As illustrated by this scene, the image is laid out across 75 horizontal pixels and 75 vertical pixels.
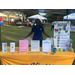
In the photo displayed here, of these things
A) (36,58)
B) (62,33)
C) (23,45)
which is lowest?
(36,58)

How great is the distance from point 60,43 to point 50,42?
0.30 m

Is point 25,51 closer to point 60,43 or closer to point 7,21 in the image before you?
point 60,43

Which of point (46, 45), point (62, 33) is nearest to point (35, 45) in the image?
point (46, 45)

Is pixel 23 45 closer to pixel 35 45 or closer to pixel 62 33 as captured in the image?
pixel 35 45

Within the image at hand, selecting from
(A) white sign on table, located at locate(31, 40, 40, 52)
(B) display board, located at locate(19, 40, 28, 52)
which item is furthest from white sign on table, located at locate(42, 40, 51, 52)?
(B) display board, located at locate(19, 40, 28, 52)

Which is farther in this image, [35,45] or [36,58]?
[35,45]

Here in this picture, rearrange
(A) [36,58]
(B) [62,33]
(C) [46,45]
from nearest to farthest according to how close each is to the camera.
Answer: (A) [36,58] → (C) [46,45] → (B) [62,33]

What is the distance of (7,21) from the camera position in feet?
14.6

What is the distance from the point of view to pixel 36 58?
237 centimetres

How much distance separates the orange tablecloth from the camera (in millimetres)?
2344

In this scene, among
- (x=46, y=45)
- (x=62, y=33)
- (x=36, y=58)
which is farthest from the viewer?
(x=62, y=33)

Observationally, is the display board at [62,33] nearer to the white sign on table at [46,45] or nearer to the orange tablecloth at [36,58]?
the white sign on table at [46,45]

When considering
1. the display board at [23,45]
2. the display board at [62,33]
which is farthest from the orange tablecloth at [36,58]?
the display board at [62,33]
